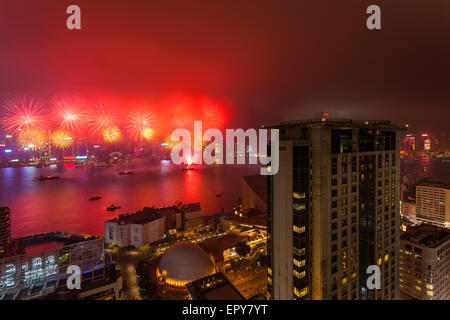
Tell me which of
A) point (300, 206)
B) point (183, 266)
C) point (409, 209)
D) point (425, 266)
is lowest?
point (409, 209)

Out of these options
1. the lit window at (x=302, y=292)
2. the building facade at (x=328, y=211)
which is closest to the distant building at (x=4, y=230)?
the building facade at (x=328, y=211)

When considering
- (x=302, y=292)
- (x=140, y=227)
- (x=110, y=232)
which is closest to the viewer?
(x=302, y=292)

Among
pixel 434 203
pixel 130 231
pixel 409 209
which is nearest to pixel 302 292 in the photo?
pixel 130 231

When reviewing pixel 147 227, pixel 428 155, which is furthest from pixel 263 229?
pixel 428 155

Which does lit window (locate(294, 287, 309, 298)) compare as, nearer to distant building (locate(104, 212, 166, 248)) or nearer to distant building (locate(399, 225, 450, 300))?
distant building (locate(399, 225, 450, 300))

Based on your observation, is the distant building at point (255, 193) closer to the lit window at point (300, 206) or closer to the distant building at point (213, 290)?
the distant building at point (213, 290)

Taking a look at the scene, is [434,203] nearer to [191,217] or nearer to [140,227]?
[191,217]

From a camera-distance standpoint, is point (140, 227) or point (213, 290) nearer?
point (213, 290)
